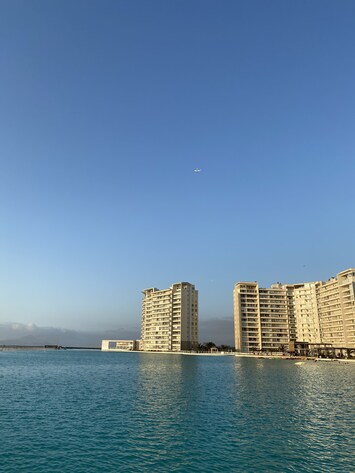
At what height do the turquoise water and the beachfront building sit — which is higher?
the beachfront building

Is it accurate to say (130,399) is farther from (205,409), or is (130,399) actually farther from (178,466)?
(178,466)

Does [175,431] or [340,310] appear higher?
[340,310]

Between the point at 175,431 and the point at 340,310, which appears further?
the point at 340,310

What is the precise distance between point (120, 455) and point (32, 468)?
5929mm

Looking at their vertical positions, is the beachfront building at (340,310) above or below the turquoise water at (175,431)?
above

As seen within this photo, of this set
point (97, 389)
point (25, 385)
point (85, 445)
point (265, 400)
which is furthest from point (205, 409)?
point (25, 385)

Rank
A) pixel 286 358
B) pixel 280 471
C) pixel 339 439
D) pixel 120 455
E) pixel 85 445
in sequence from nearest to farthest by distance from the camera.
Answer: pixel 280 471
pixel 120 455
pixel 85 445
pixel 339 439
pixel 286 358

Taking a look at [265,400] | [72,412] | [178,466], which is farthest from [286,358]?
[178,466]

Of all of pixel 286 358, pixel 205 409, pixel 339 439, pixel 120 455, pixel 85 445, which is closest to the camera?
pixel 120 455

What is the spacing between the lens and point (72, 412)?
3938cm

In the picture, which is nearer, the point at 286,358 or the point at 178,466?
the point at 178,466

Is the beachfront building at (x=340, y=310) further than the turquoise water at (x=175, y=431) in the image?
Yes

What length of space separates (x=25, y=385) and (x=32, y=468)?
4495 centimetres

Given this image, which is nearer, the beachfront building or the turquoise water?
the turquoise water
